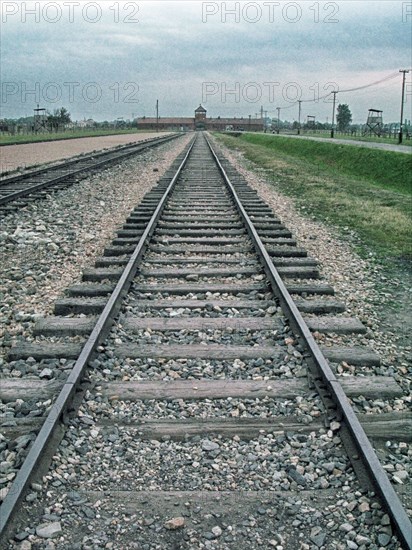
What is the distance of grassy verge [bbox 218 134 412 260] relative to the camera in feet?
32.7

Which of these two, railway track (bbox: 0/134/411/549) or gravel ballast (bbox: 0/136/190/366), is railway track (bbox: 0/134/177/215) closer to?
gravel ballast (bbox: 0/136/190/366)

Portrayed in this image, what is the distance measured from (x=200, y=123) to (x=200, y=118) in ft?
8.67

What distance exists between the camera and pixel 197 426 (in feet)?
11.7

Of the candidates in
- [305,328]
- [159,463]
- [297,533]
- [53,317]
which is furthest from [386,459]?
[53,317]

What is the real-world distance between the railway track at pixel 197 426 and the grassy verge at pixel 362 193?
166 inches

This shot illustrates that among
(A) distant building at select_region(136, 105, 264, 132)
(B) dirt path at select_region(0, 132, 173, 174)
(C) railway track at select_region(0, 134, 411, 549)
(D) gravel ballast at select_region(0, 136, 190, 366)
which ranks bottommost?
(C) railway track at select_region(0, 134, 411, 549)

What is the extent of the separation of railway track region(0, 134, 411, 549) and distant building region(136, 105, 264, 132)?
155724 mm

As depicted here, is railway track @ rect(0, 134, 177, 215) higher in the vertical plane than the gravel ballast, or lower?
higher

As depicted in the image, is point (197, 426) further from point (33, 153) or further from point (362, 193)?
point (33, 153)

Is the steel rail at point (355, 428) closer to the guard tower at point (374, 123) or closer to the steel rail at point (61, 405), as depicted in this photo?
the steel rail at point (61, 405)

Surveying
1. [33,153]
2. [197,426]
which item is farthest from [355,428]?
[33,153]

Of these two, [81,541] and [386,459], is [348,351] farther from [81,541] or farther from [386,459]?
[81,541]

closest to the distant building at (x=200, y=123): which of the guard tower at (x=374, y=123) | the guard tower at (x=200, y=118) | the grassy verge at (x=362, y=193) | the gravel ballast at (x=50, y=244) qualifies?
the guard tower at (x=200, y=118)

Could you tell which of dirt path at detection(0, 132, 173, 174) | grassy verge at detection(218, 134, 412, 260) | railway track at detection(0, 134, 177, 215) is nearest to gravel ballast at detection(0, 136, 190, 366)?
railway track at detection(0, 134, 177, 215)
